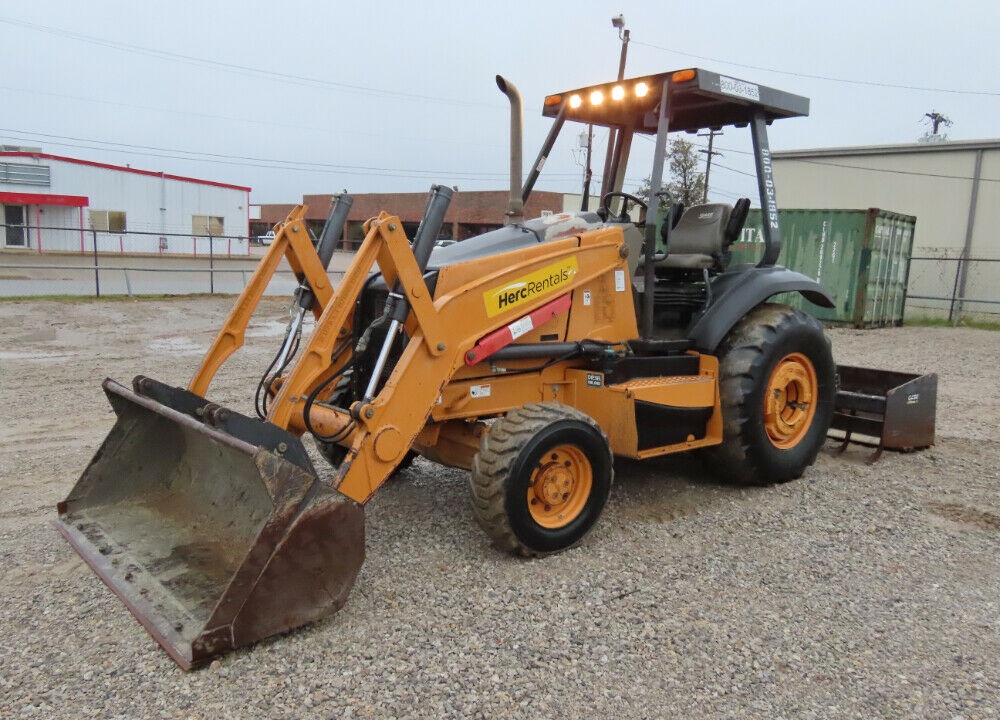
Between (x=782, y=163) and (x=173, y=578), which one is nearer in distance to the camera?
(x=173, y=578)

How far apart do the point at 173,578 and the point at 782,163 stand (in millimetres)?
22471

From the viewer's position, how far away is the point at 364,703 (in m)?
2.93

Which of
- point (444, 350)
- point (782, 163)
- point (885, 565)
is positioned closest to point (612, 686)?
point (444, 350)

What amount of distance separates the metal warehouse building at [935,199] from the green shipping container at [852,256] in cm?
224

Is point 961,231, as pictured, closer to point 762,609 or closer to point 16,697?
point 762,609

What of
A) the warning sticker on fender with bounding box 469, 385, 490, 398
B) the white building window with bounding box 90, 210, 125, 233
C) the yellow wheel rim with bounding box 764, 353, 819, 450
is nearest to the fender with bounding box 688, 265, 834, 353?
the yellow wheel rim with bounding box 764, 353, 819, 450

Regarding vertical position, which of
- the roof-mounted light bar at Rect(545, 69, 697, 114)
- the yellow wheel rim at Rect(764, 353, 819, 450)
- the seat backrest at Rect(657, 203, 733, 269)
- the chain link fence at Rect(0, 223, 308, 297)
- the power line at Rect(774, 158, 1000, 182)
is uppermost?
the power line at Rect(774, 158, 1000, 182)

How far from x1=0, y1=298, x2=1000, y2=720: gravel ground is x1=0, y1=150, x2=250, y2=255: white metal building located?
29.2m

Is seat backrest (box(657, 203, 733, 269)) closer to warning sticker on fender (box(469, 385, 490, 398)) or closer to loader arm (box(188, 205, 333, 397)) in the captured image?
warning sticker on fender (box(469, 385, 490, 398))

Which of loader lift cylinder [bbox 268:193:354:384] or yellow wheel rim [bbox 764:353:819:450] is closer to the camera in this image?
loader lift cylinder [bbox 268:193:354:384]

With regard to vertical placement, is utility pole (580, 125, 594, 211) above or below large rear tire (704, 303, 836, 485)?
above

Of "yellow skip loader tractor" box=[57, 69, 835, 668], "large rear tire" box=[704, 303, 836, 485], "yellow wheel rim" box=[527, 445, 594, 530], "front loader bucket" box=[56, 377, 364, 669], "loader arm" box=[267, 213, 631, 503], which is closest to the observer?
"front loader bucket" box=[56, 377, 364, 669]

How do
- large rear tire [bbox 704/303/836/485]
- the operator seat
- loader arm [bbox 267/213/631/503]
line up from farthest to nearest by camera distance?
the operator seat, large rear tire [bbox 704/303/836/485], loader arm [bbox 267/213/631/503]

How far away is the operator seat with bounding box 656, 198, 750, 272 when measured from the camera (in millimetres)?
5473
